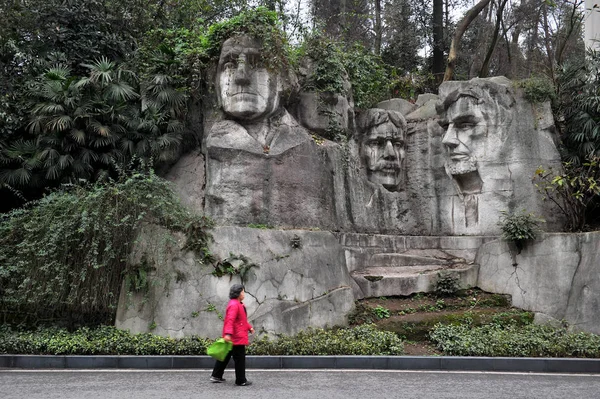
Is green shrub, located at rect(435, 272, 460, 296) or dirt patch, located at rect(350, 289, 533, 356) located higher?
green shrub, located at rect(435, 272, 460, 296)

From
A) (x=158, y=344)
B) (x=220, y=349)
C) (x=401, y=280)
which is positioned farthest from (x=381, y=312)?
(x=220, y=349)

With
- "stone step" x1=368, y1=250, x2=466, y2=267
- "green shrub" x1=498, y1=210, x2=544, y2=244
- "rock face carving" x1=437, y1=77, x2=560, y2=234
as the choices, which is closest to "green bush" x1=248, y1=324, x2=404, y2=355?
"stone step" x1=368, y1=250, x2=466, y2=267

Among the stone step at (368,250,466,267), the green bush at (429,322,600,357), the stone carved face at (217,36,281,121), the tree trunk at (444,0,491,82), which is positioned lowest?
the green bush at (429,322,600,357)

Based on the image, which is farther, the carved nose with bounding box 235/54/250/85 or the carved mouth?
the carved mouth

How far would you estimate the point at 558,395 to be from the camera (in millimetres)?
A: 6637

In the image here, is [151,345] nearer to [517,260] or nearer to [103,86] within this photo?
[103,86]

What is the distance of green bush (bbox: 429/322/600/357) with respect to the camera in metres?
8.98

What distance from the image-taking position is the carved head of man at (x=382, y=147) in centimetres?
1359

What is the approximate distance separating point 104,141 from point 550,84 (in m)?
9.74

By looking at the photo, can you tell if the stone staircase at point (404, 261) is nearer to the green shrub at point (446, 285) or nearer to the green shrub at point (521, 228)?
the green shrub at point (446, 285)

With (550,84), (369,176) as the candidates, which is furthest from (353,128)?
(550,84)

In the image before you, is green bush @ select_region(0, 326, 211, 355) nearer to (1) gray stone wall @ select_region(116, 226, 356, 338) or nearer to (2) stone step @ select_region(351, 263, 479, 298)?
(1) gray stone wall @ select_region(116, 226, 356, 338)

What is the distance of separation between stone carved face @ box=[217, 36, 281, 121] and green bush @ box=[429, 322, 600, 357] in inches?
210

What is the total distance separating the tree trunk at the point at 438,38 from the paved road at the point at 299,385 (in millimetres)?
15670
